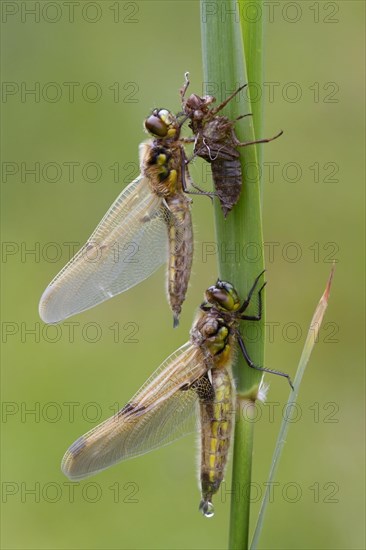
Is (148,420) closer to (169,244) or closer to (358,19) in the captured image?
(169,244)

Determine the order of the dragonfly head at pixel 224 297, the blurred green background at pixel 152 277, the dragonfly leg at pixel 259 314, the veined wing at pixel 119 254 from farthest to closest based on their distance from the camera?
the blurred green background at pixel 152 277 < the veined wing at pixel 119 254 < the dragonfly head at pixel 224 297 < the dragonfly leg at pixel 259 314

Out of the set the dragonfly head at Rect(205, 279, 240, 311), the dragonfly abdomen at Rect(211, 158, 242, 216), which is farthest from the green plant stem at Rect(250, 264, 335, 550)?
the dragonfly abdomen at Rect(211, 158, 242, 216)

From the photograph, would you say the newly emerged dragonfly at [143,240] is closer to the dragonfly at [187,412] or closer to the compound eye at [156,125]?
the compound eye at [156,125]

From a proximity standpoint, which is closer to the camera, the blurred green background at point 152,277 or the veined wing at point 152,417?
the veined wing at point 152,417

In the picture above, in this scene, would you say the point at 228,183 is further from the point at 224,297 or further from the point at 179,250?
the point at 179,250

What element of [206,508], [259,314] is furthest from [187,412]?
[259,314]

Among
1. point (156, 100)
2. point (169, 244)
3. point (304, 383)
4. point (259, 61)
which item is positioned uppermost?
point (156, 100)

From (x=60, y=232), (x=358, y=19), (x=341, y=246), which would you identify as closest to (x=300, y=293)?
(x=341, y=246)

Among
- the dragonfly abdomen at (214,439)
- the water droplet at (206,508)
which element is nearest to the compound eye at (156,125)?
the dragonfly abdomen at (214,439)
